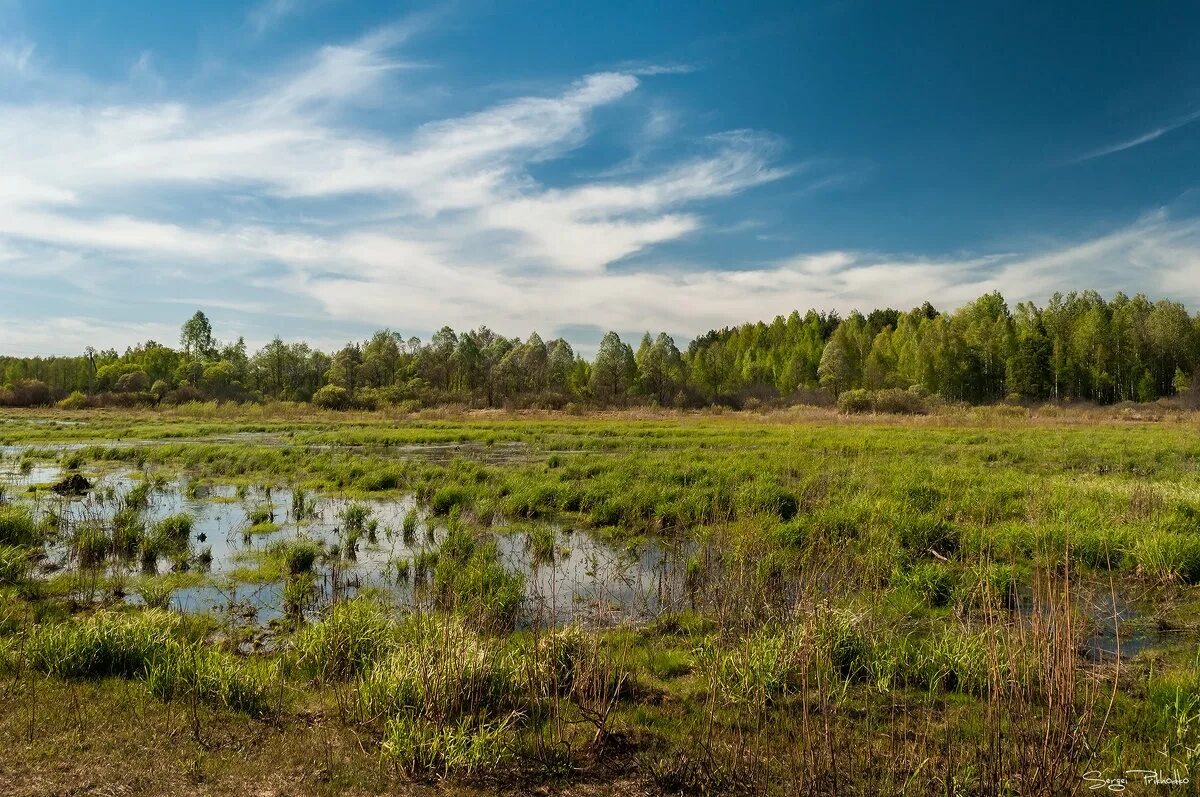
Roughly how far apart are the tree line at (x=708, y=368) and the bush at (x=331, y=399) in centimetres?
19

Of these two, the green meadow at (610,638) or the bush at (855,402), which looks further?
the bush at (855,402)

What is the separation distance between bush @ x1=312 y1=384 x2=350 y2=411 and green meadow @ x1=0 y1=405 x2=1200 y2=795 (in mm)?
67128

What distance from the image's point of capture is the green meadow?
5.96 meters

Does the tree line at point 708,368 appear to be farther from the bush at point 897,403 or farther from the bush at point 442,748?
the bush at point 442,748

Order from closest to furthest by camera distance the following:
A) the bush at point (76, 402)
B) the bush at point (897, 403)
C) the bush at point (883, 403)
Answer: the bush at point (897, 403) → the bush at point (883, 403) → the bush at point (76, 402)

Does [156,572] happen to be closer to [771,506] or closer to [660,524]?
[660,524]

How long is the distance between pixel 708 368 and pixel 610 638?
116m

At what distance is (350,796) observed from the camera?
18.5 ft

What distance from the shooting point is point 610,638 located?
9289mm

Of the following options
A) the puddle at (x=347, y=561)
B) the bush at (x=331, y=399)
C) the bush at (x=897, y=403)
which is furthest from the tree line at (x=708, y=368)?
the puddle at (x=347, y=561)

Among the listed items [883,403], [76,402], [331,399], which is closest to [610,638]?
[883,403]

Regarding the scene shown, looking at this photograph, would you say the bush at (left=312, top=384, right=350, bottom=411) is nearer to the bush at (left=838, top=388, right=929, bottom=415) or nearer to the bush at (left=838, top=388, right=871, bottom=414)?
the bush at (left=838, top=388, right=871, bottom=414)

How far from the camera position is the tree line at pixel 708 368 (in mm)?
93750

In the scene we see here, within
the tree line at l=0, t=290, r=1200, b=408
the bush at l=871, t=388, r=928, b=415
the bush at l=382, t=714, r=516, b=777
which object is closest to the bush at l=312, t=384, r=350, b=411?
the tree line at l=0, t=290, r=1200, b=408
